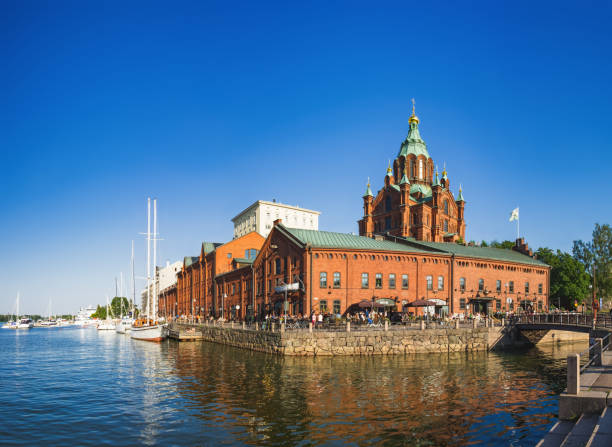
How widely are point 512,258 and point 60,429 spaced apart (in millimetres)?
70465

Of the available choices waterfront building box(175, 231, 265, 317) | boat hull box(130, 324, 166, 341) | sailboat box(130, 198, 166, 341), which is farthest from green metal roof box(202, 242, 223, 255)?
boat hull box(130, 324, 166, 341)

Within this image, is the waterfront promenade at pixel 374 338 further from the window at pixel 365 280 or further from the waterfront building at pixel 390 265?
the window at pixel 365 280

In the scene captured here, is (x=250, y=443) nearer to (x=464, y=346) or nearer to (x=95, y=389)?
(x=95, y=389)

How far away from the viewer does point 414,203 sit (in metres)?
92.8

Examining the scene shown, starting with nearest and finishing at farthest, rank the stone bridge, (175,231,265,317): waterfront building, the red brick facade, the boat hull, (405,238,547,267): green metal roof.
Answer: the stone bridge → the red brick facade → the boat hull → (405,238,547,267): green metal roof → (175,231,265,317): waterfront building

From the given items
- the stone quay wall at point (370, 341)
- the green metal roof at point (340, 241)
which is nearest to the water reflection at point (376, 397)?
the stone quay wall at point (370, 341)

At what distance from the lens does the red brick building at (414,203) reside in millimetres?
90875

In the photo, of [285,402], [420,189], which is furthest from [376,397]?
[420,189]

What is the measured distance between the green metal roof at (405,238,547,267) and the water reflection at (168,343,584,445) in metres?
26.2

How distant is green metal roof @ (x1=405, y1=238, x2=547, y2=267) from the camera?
2808 inches

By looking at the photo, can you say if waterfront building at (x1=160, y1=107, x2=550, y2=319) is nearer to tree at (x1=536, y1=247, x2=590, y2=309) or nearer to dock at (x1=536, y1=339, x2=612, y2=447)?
tree at (x1=536, y1=247, x2=590, y2=309)

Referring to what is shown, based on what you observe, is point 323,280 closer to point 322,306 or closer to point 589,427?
point 322,306

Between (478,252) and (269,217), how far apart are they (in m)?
83.9

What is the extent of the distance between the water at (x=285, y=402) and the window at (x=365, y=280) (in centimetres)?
1659
